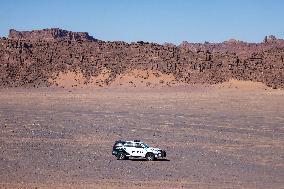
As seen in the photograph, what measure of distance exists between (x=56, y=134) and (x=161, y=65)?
2179 inches

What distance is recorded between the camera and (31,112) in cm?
5131

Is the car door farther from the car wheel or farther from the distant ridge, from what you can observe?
the distant ridge

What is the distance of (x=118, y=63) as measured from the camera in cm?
9156

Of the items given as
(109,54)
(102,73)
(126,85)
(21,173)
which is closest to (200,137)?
(21,173)

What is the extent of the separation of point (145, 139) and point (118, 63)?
5861cm

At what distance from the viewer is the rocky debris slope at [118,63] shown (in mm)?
84938

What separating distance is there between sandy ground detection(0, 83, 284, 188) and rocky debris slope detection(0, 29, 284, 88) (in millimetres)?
15587

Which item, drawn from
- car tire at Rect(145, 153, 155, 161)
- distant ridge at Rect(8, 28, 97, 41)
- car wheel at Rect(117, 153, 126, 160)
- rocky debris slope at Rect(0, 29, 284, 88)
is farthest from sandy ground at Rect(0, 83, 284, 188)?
distant ridge at Rect(8, 28, 97, 41)

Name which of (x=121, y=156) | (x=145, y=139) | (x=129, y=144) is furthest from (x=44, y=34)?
(x=121, y=156)

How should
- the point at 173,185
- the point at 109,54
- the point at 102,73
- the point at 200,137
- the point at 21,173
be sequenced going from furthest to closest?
the point at 109,54, the point at 102,73, the point at 200,137, the point at 21,173, the point at 173,185

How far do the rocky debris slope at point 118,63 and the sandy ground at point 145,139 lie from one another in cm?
1559

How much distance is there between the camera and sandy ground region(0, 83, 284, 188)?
20.7 m

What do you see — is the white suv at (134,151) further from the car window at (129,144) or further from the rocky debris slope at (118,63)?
the rocky debris slope at (118,63)

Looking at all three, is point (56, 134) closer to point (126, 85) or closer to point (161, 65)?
point (126, 85)
